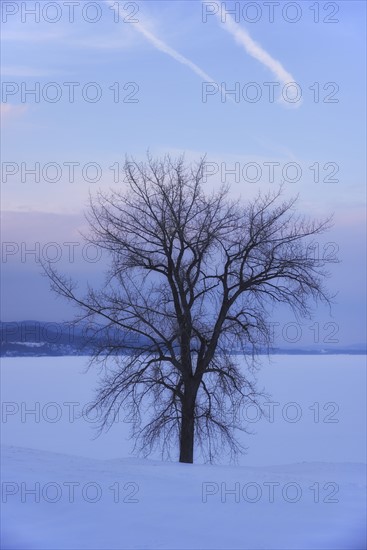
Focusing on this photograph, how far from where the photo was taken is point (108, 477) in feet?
44.2

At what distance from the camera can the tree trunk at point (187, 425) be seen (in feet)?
66.9

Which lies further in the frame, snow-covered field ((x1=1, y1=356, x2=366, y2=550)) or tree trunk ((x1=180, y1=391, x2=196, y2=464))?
tree trunk ((x1=180, y1=391, x2=196, y2=464))

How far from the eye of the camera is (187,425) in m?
20.5

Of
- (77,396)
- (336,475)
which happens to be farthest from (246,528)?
(77,396)

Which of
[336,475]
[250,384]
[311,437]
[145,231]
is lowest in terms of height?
[311,437]

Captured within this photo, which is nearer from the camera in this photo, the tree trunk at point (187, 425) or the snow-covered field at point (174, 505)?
the snow-covered field at point (174, 505)

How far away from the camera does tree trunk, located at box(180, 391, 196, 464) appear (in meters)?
20.4

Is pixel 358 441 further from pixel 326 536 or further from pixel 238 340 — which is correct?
pixel 326 536

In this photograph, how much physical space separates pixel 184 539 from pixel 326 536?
6.19 feet

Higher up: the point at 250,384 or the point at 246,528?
the point at 250,384

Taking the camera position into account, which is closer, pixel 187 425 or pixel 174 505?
pixel 174 505

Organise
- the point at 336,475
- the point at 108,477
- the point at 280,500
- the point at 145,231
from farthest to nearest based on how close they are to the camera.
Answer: the point at 145,231
the point at 336,475
the point at 108,477
the point at 280,500

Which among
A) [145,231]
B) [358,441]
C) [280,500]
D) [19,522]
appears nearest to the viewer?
[19,522]

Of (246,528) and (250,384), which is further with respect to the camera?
(250,384)
